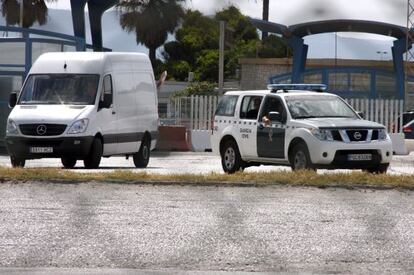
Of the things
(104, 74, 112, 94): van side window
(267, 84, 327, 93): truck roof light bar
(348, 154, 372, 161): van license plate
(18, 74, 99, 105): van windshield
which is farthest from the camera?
(104, 74, 112, 94): van side window

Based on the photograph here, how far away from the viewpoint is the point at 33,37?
99.0 feet

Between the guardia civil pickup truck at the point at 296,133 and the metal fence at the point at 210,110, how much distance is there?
13.7 meters

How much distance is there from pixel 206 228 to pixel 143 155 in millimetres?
13668

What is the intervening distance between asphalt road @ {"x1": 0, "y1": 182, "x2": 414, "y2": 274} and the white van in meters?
7.30

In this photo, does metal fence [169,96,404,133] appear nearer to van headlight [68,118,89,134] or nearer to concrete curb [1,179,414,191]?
van headlight [68,118,89,134]

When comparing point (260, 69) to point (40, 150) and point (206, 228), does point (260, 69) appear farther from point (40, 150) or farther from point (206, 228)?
point (206, 228)

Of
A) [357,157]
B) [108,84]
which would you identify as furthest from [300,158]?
[108,84]

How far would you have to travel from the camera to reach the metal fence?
32688mm

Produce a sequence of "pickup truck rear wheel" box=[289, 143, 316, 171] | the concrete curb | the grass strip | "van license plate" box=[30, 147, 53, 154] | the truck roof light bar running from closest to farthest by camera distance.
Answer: the concrete curb, the grass strip, "pickup truck rear wheel" box=[289, 143, 316, 171], the truck roof light bar, "van license plate" box=[30, 147, 53, 154]

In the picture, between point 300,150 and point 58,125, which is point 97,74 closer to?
point 58,125

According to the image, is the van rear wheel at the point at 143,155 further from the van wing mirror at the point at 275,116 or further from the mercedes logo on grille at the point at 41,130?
the van wing mirror at the point at 275,116

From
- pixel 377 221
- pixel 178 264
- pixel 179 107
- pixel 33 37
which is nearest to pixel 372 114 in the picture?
pixel 179 107

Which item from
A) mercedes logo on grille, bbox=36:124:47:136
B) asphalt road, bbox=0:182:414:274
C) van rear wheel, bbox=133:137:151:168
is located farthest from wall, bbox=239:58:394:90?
asphalt road, bbox=0:182:414:274

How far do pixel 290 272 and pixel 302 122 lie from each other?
988cm
